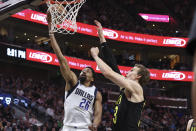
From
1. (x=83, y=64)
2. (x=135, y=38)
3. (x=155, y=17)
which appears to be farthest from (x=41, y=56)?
(x=155, y=17)

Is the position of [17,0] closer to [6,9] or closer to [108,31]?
[6,9]

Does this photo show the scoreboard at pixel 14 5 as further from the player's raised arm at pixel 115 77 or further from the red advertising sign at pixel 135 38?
the red advertising sign at pixel 135 38

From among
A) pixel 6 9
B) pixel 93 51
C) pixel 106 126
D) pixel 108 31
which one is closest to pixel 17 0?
pixel 6 9

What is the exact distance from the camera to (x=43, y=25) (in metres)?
20.6

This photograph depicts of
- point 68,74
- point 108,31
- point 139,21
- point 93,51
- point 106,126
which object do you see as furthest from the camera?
point 139,21

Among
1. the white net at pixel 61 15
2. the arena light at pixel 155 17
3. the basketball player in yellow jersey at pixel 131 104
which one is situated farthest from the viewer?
the arena light at pixel 155 17

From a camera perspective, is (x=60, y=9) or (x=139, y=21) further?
(x=139, y=21)

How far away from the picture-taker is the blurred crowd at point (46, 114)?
12.5m

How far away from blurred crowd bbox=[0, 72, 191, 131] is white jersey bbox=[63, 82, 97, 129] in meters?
7.67

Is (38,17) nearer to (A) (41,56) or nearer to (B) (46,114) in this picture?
(A) (41,56)

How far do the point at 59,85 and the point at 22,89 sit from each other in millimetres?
7798

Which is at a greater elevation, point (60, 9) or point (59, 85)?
point (60, 9)

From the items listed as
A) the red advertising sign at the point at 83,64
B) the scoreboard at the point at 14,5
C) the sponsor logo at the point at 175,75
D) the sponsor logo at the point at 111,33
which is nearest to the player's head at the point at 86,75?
the scoreboard at the point at 14,5

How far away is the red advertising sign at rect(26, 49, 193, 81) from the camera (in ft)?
63.1
